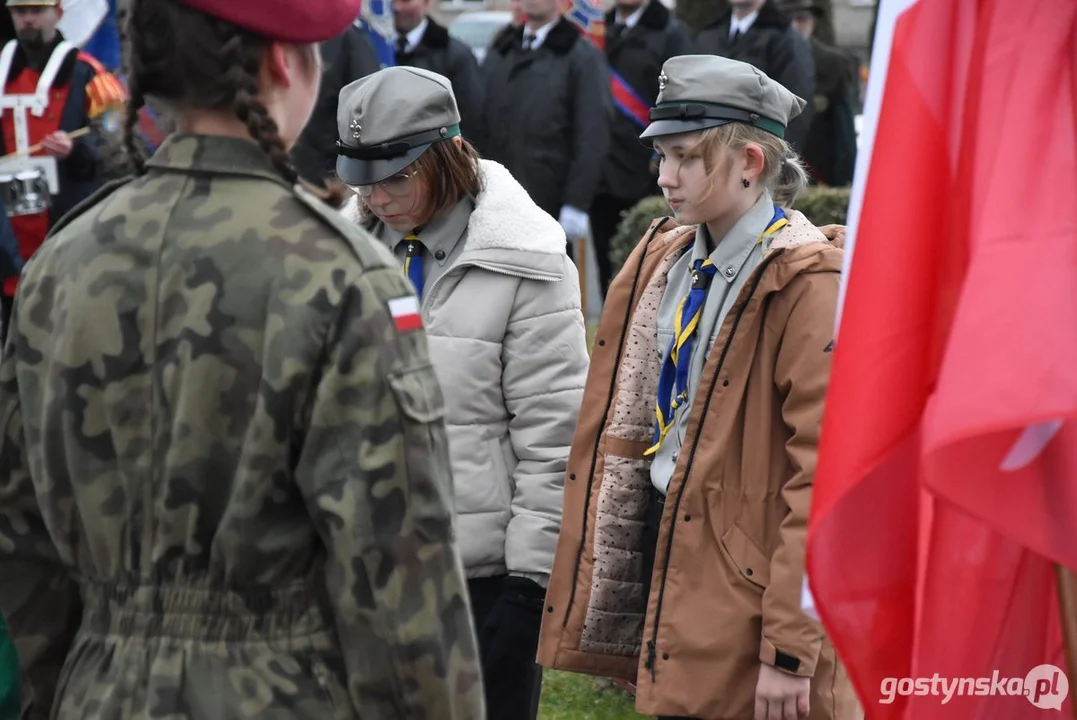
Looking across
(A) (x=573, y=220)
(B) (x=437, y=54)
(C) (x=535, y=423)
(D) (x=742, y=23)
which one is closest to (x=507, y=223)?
(C) (x=535, y=423)

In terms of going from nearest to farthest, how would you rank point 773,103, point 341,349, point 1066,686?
point 341,349
point 1066,686
point 773,103

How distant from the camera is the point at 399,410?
214 cm

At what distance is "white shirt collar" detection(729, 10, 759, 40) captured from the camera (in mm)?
10297

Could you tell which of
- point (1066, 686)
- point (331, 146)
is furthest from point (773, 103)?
point (331, 146)

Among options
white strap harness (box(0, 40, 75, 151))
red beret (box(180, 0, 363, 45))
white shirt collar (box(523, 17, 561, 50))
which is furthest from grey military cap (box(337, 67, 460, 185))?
white shirt collar (box(523, 17, 561, 50))

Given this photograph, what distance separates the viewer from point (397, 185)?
408 centimetres

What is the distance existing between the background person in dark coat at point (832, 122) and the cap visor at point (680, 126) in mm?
7980

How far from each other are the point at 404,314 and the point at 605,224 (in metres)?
9.03

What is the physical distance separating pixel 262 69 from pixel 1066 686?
182 centimetres

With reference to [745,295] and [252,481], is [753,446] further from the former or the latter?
[252,481]

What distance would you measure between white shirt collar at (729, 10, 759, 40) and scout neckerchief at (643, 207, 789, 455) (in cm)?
671

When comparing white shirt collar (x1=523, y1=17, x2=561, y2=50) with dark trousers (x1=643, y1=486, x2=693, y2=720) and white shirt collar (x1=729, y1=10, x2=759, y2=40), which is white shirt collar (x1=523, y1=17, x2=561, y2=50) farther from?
dark trousers (x1=643, y1=486, x2=693, y2=720)

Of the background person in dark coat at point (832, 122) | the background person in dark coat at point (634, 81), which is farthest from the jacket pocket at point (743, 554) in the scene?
the background person in dark coat at point (832, 122)

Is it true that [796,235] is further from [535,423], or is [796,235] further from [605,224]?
[605,224]
